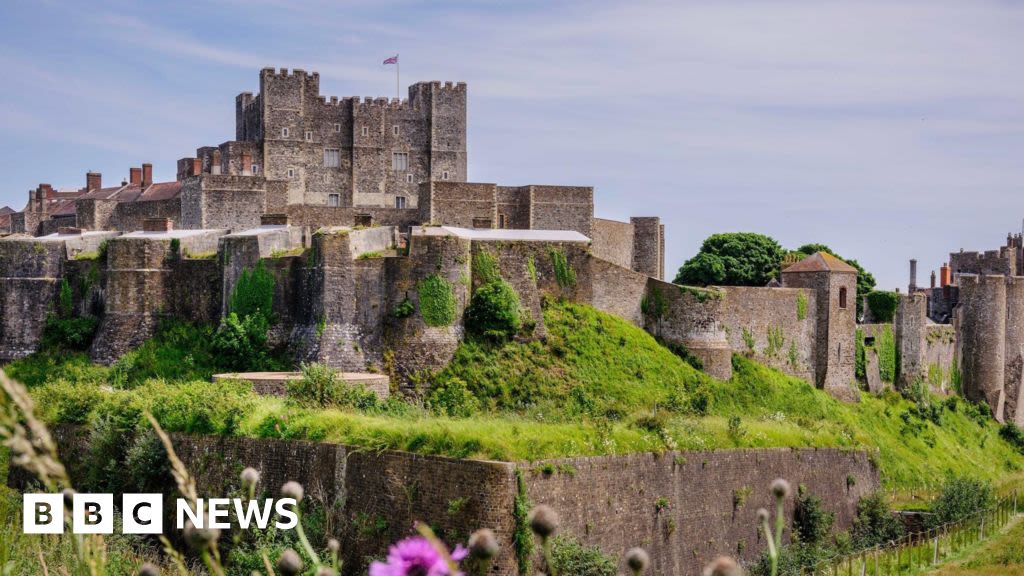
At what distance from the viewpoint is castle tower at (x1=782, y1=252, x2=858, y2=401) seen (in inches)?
1781

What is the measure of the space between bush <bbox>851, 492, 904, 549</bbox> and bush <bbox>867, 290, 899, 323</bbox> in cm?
1884

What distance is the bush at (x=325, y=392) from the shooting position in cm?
2723

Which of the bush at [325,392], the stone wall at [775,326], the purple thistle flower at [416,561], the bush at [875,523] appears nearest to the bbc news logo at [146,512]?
the bush at [325,392]

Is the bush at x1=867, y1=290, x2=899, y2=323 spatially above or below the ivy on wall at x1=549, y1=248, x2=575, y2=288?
below

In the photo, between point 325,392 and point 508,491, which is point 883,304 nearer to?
point 325,392

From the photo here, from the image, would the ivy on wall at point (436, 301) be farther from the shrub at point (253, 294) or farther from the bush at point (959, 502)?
the bush at point (959, 502)

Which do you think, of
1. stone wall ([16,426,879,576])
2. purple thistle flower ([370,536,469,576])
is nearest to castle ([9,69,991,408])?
stone wall ([16,426,879,576])

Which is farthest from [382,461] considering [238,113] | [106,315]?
[238,113]

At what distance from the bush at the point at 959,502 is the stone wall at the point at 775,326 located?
8.29 metres

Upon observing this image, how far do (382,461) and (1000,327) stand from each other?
1601 inches

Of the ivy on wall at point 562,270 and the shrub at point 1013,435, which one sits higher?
the ivy on wall at point 562,270

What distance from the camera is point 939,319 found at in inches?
2724

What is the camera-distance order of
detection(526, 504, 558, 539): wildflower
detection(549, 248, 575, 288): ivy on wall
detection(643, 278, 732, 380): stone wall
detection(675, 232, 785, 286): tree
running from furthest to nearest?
detection(675, 232, 785, 286): tree, detection(643, 278, 732, 380): stone wall, detection(549, 248, 575, 288): ivy on wall, detection(526, 504, 558, 539): wildflower

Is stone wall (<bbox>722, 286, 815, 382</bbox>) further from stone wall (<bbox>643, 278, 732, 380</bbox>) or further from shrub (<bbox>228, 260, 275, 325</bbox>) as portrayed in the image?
shrub (<bbox>228, 260, 275, 325</bbox>)
